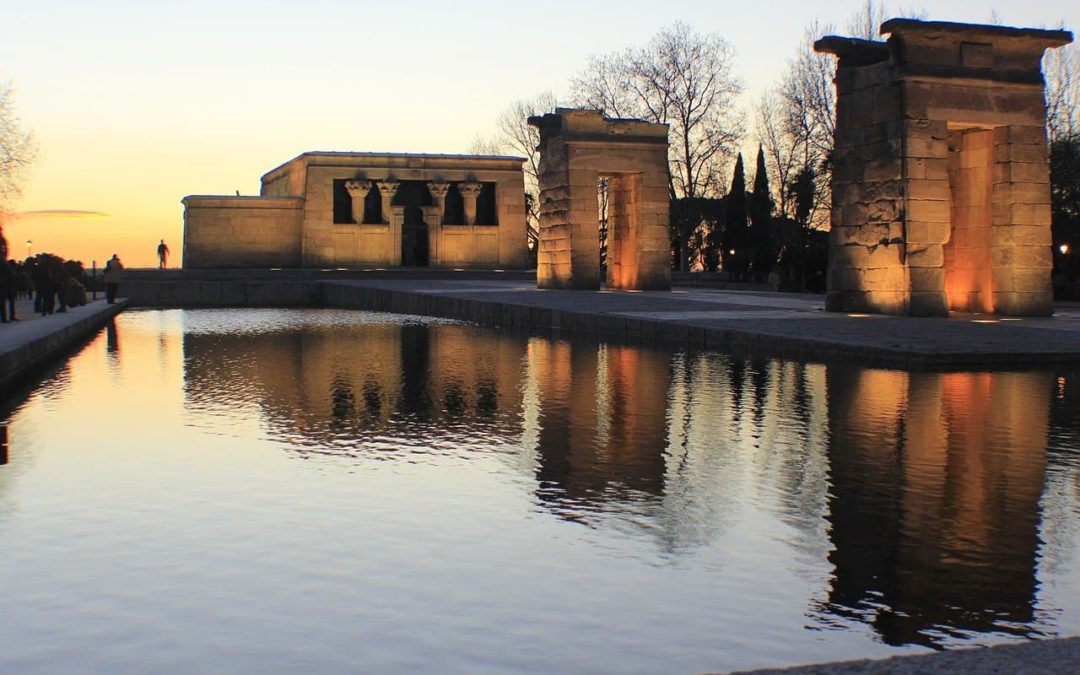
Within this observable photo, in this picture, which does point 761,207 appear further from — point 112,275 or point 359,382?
point 359,382

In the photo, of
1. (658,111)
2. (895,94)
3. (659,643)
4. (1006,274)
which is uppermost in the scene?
(658,111)

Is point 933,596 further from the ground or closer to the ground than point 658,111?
closer to the ground

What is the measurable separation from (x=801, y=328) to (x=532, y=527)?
12576mm

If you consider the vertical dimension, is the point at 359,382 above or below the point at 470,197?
below

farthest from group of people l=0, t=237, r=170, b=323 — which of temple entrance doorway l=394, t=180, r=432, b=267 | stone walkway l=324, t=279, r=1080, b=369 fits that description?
temple entrance doorway l=394, t=180, r=432, b=267

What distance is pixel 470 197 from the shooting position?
56.5m

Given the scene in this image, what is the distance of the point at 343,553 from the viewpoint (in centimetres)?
557

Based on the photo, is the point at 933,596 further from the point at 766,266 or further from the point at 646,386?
the point at 766,266

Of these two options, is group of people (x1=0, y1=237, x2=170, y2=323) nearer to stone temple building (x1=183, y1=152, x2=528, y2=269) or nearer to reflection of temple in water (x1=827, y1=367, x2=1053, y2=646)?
reflection of temple in water (x1=827, y1=367, x2=1053, y2=646)

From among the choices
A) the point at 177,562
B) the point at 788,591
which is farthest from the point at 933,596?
the point at 177,562

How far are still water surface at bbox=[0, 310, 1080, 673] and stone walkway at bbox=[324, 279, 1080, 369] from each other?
8.09 ft

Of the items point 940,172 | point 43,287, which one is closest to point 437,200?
point 43,287

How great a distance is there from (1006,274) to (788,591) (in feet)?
63.8

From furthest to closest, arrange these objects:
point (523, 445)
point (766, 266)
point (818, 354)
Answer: point (766, 266), point (818, 354), point (523, 445)
